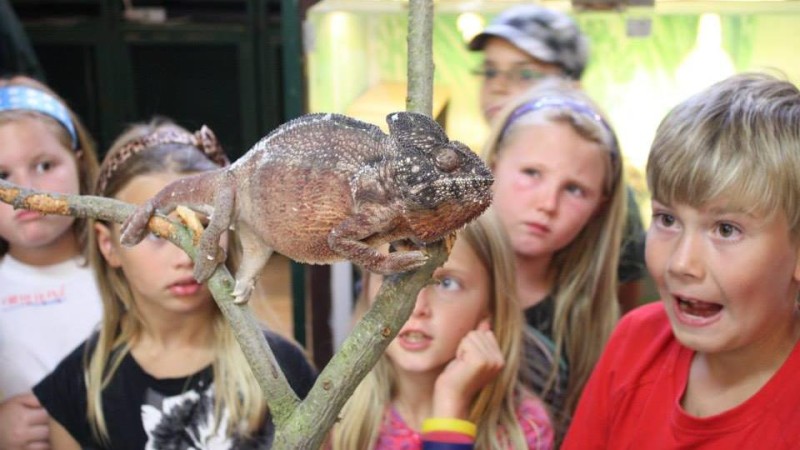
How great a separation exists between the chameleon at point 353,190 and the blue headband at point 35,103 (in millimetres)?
818

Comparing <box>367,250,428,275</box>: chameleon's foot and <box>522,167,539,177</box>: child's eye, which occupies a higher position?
<box>367,250,428,275</box>: chameleon's foot

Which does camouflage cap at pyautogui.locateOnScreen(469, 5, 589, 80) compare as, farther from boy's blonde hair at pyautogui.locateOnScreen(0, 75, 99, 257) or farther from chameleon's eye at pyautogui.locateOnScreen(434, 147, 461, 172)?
chameleon's eye at pyautogui.locateOnScreen(434, 147, 461, 172)

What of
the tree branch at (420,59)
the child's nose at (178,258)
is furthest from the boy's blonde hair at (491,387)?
the tree branch at (420,59)

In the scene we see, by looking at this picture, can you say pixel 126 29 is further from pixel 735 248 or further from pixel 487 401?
pixel 735 248

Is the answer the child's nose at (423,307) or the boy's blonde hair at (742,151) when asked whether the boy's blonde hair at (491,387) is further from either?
the boy's blonde hair at (742,151)

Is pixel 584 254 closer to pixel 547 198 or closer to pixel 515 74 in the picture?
pixel 547 198

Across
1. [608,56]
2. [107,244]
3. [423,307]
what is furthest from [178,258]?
[608,56]

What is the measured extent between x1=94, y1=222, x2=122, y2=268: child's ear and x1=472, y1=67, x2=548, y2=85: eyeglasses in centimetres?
75

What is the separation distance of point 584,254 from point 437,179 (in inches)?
39.5

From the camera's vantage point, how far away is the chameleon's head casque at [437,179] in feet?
1.39

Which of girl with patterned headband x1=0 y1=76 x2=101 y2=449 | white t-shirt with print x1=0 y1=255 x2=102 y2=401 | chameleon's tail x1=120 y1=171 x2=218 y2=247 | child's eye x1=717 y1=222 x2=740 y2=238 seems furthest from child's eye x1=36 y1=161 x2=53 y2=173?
child's eye x1=717 y1=222 x2=740 y2=238

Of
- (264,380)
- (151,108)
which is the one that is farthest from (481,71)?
(151,108)

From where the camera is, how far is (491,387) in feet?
3.82

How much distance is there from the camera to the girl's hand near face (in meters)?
1.09
